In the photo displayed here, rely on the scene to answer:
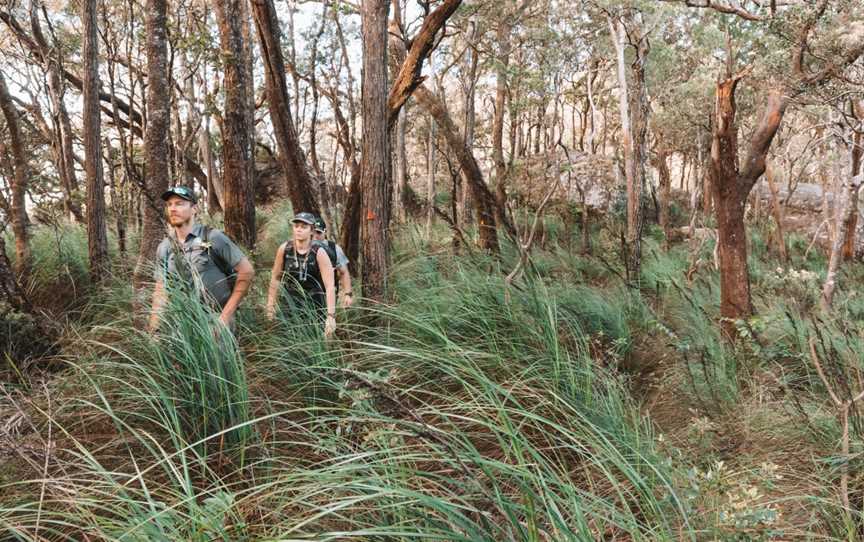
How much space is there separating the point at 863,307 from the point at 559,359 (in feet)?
21.8

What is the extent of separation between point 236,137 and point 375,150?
10.3 feet

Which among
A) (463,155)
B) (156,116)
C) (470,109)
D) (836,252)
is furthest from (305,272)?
(470,109)

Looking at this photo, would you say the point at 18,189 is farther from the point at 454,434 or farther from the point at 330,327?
the point at 454,434

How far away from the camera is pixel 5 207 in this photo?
21.1 ft

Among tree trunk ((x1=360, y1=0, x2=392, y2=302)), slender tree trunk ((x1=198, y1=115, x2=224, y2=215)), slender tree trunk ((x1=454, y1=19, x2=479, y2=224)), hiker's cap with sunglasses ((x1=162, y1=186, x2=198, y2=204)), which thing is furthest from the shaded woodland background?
slender tree trunk ((x1=198, y1=115, x2=224, y2=215))

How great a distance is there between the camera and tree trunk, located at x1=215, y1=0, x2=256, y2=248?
639cm

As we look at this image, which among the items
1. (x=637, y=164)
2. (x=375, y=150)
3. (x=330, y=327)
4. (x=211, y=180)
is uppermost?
(x=211, y=180)

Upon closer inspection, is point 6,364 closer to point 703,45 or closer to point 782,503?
point 782,503

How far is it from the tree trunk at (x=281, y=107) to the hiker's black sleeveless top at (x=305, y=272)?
1498mm

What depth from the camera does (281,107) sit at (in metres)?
5.48

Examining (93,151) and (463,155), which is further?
(463,155)

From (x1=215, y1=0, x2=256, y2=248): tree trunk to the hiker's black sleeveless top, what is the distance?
2605mm

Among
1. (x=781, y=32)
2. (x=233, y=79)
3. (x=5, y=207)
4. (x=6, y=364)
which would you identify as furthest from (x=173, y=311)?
(x=781, y=32)

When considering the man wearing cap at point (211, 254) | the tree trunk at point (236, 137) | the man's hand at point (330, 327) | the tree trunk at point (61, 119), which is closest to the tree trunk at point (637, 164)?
the man's hand at point (330, 327)
